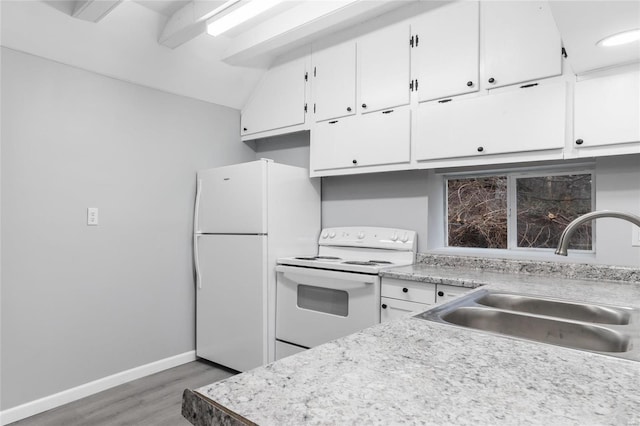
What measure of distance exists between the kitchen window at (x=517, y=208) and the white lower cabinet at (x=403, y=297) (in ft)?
2.93

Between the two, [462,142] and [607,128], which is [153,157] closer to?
[462,142]

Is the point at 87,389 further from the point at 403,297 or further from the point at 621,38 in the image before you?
the point at 621,38

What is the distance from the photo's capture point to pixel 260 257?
260 centimetres

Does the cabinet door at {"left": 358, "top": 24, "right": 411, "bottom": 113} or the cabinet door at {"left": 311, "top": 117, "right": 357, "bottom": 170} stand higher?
the cabinet door at {"left": 358, "top": 24, "right": 411, "bottom": 113}

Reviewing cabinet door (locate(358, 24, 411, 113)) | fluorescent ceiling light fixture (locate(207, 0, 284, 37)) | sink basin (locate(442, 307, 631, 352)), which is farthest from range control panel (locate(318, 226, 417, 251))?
fluorescent ceiling light fixture (locate(207, 0, 284, 37))

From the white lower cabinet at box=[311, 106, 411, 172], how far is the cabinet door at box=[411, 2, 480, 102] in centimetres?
24

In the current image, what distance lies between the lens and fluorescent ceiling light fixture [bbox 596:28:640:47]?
134 cm

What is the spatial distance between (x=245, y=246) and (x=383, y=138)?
1233 mm

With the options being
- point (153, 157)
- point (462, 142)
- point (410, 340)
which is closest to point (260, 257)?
point (153, 157)

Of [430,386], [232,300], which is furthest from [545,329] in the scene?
[232,300]

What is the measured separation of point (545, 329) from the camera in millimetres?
1084

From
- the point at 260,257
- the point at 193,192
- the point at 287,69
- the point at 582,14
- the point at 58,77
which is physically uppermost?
the point at 287,69

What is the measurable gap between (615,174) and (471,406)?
2.00 meters

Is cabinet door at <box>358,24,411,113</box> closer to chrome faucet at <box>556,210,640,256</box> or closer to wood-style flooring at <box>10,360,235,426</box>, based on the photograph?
chrome faucet at <box>556,210,640,256</box>
